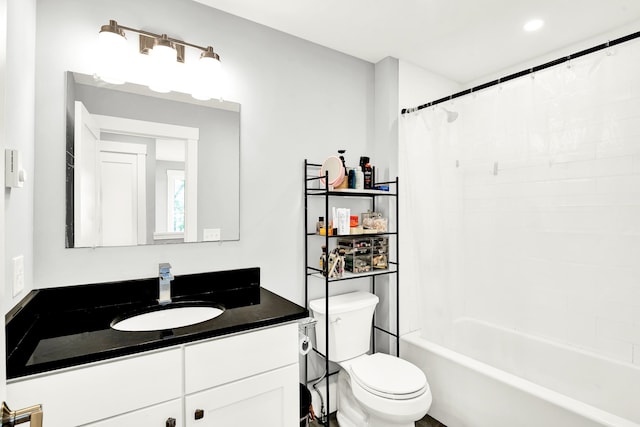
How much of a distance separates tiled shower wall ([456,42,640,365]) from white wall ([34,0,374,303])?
0.86m

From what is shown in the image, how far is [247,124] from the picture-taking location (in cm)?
195

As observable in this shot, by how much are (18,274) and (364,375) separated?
1.64 m

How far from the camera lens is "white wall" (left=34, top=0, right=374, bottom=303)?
145 cm

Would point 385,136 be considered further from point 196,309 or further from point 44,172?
point 44,172

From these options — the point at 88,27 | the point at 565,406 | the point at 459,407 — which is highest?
the point at 88,27

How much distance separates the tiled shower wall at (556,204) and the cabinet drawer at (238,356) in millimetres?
1357

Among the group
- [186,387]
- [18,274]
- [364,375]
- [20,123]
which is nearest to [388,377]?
[364,375]

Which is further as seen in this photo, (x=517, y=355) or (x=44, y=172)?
(x=517, y=355)

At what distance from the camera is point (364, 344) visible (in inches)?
86.0

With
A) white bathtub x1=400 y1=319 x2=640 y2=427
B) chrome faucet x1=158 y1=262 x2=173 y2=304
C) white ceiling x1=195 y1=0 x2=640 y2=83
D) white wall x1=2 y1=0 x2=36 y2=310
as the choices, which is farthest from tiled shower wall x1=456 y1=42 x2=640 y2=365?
white wall x1=2 y1=0 x2=36 y2=310

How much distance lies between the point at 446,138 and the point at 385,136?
1.41 ft

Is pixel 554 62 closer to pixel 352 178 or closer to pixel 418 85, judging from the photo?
pixel 418 85

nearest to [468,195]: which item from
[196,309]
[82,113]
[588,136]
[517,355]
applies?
[588,136]

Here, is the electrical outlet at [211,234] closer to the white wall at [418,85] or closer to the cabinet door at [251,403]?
the cabinet door at [251,403]
